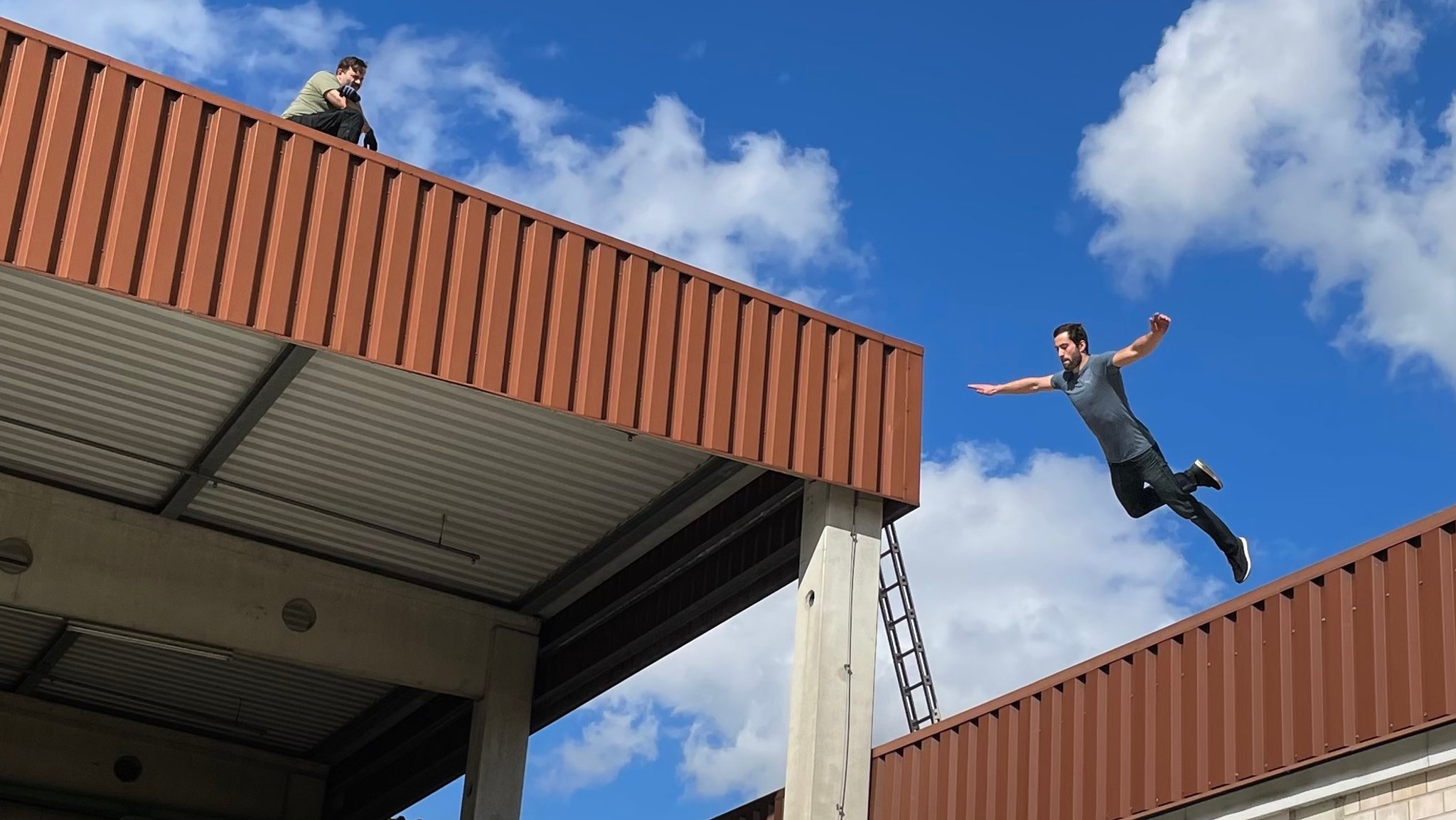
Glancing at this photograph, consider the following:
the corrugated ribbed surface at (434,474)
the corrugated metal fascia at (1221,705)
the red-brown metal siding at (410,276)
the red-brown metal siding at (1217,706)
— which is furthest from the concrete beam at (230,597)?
the corrugated metal fascia at (1221,705)

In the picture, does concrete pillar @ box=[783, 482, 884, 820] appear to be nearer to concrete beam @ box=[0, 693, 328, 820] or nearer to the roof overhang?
the roof overhang

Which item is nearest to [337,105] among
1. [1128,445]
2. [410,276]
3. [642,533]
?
[410,276]

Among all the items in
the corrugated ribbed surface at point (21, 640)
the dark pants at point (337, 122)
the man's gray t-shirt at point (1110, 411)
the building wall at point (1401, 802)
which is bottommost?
the building wall at point (1401, 802)

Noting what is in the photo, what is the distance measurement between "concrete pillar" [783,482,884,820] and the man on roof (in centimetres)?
531

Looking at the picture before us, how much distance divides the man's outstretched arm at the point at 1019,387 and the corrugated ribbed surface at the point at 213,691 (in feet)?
37.1

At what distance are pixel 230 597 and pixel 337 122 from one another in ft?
22.8

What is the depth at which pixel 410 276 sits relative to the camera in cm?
1402

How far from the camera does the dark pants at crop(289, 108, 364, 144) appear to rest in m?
14.7

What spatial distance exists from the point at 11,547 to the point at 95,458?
1.38 meters

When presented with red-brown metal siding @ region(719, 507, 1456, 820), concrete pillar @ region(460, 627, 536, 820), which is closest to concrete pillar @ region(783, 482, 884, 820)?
red-brown metal siding @ region(719, 507, 1456, 820)

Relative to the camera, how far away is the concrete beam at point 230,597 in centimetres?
1825

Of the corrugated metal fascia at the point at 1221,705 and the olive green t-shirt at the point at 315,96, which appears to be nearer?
the corrugated metal fascia at the point at 1221,705

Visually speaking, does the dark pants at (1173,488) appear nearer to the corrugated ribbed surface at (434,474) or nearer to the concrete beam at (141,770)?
the corrugated ribbed surface at (434,474)

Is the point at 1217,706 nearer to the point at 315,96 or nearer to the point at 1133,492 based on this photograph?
the point at 1133,492
